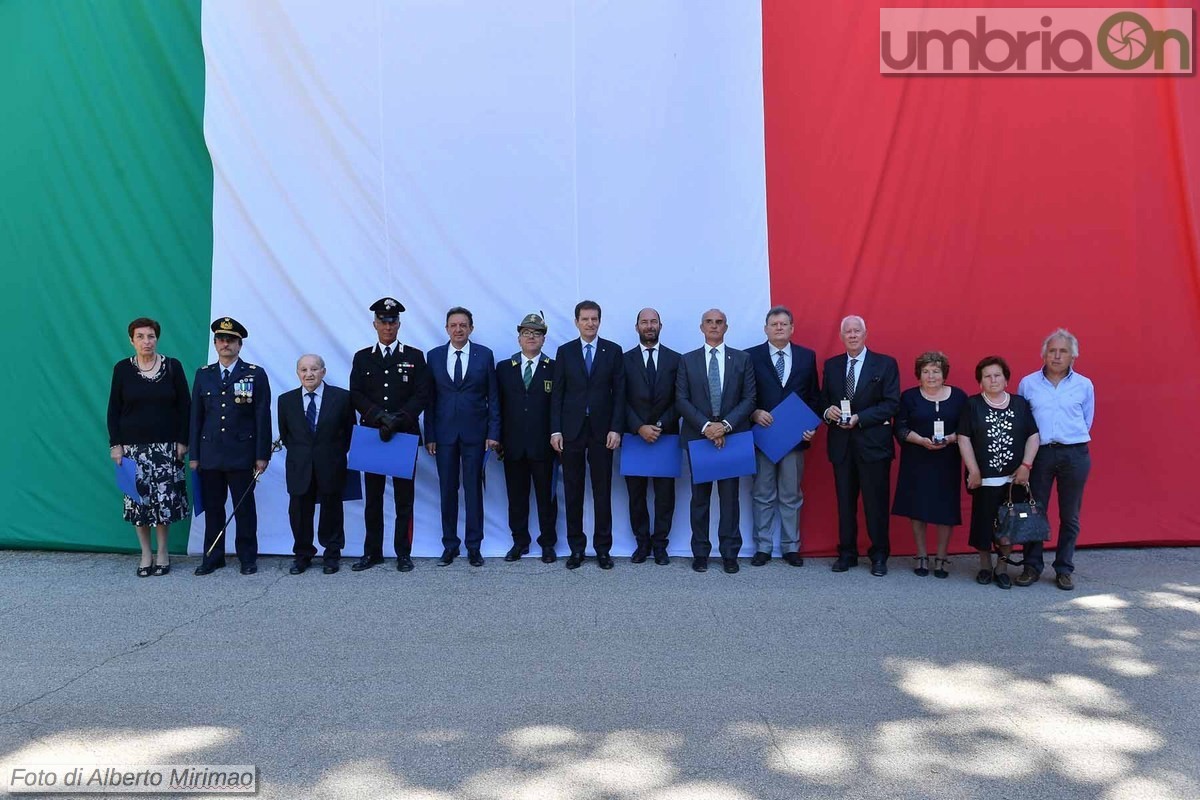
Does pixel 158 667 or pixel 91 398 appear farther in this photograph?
pixel 91 398

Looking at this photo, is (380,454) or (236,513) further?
(236,513)

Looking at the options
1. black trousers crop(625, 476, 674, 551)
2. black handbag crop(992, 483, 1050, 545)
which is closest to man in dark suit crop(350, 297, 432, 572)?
black trousers crop(625, 476, 674, 551)

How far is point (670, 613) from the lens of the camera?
4.19 meters

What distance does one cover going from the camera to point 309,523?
5.19m

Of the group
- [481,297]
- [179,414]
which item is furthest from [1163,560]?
[179,414]

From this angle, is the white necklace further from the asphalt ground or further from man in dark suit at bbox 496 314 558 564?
man in dark suit at bbox 496 314 558 564

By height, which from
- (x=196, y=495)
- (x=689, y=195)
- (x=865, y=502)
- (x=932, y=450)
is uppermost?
(x=689, y=195)

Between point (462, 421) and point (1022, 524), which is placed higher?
point (462, 421)

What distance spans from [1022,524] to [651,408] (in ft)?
7.26

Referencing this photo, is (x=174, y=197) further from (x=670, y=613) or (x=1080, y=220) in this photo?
(x=1080, y=220)

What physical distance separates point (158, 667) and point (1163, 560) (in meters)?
5.71

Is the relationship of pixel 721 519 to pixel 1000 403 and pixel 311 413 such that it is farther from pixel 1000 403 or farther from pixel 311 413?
pixel 311 413

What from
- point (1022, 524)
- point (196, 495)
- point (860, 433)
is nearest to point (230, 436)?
point (196, 495)

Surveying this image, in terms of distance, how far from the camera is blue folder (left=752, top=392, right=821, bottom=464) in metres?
5.06
